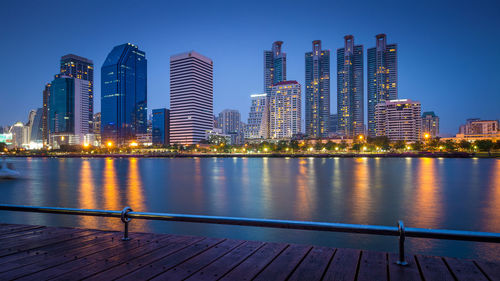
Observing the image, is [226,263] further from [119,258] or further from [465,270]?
[465,270]

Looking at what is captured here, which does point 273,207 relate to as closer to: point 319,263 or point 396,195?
point 396,195

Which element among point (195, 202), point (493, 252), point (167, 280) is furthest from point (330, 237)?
point (195, 202)

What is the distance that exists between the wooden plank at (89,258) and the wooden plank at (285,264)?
2.81m

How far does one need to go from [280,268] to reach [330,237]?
13980 millimetres

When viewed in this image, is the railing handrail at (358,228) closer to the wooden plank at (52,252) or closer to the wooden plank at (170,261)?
the wooden plank at (170,261)

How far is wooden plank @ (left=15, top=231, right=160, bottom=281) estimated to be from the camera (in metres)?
5.17

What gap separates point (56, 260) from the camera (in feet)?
19.1

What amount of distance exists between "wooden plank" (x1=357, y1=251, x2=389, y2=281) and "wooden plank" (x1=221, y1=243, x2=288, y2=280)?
1.63 m

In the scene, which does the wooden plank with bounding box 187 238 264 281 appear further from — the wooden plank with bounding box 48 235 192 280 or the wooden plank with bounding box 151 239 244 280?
the wooden plank with bounding box 48 235 192 280

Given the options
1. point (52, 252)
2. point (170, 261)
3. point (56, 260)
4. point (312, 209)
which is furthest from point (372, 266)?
point (312, 209)

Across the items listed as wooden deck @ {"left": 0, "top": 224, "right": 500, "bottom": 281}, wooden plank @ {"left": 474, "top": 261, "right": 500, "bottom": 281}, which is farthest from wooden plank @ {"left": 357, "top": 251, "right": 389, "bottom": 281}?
wooden plank @ {"left": 474, "top": 261, "right": 500, "bottom": 281}

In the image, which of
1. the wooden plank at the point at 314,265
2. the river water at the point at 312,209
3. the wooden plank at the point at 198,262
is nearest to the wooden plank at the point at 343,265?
the wooden plank at the point at 314,265

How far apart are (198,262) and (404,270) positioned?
3.72 metres

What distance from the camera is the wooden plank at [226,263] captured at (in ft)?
16.7
